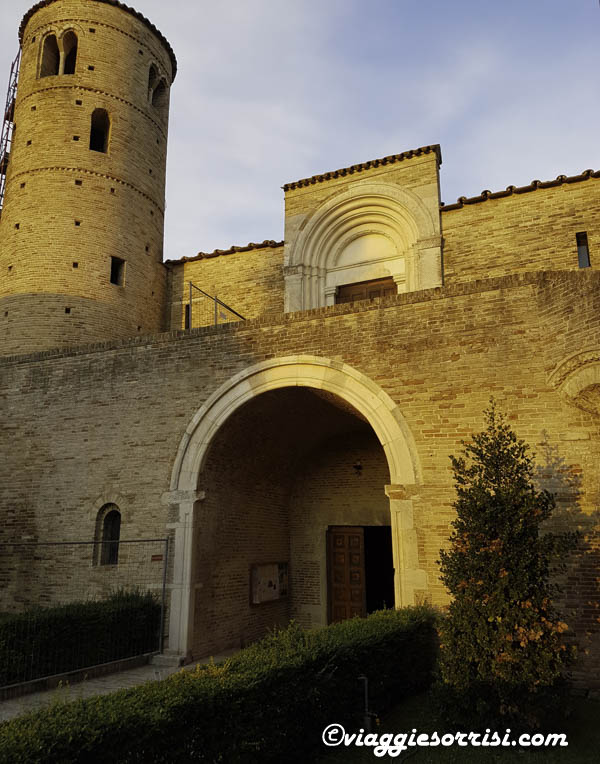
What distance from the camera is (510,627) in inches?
243

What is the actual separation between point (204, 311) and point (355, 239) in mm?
4663

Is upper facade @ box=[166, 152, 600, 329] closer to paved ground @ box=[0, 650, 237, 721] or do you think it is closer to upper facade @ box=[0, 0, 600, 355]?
upper facade @ box=[0, 0, 600, 355]

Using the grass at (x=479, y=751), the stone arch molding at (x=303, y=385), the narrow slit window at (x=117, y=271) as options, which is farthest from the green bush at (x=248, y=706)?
the narrow slit window at (x=117, y=271)

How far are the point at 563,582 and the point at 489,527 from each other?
7.74ft

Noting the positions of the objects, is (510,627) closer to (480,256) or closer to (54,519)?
(54,519)

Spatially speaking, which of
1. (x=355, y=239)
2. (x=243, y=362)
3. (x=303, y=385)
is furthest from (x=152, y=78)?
(x=303, y=385)

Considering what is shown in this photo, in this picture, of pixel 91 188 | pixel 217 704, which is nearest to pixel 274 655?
pixel 217 704

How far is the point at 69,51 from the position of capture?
60.4ft

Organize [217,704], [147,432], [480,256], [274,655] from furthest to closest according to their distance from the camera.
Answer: [480,256]
[147,432]
[274,655]
[217,704]

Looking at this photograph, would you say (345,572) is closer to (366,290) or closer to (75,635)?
(75,635)

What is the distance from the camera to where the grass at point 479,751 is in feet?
19.5

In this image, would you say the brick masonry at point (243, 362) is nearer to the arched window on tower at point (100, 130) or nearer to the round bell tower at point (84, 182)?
the round bell tower at point (84, 182)

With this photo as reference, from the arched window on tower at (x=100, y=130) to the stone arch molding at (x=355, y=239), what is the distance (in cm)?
594

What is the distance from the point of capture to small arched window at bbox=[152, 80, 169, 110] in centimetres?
1928
